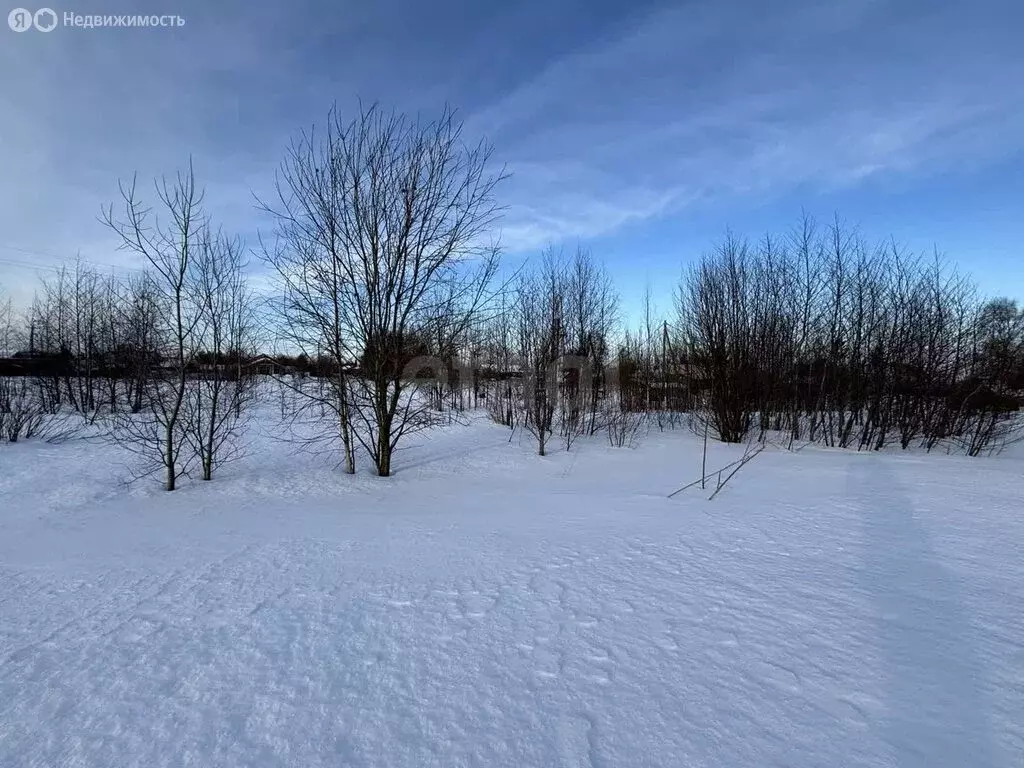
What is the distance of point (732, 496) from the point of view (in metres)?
5.92

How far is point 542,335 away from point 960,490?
8399mm

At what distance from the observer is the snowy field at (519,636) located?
1.76 metres

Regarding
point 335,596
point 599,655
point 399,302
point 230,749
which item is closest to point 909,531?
point 599,655

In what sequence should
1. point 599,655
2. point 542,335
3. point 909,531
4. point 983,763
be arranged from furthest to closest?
point 542,335 < point 909,531 < point 599,655 < point 983,763

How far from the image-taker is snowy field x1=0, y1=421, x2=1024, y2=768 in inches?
69.3

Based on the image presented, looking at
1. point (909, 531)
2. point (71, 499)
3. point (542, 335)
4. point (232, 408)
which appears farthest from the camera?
point (542, 335)

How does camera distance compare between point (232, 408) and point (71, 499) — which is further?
point (232, 408)

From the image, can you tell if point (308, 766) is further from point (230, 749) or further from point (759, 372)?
point (759, 372)

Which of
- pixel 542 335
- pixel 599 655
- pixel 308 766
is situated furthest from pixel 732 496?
pixel 542 335

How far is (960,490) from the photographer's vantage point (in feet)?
19.9

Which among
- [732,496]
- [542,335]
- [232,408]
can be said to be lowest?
[732,496]

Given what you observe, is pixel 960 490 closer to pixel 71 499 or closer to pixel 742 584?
pixel 742 584

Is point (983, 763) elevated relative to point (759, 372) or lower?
lower

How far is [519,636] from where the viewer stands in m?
2.51
